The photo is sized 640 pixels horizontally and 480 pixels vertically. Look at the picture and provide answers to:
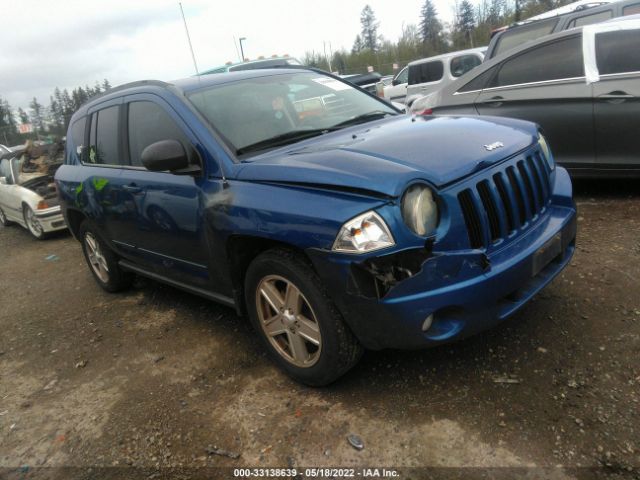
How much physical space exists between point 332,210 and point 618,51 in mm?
3833

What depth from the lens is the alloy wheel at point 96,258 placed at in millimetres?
4902

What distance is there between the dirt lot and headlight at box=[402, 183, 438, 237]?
93cm

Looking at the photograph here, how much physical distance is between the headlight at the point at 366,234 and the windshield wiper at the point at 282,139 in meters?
1.05

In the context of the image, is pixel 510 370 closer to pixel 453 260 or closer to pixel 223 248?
pixel 453 260

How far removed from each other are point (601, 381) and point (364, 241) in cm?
139

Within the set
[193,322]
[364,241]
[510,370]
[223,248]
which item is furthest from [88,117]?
[510,370]

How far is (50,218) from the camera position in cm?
816

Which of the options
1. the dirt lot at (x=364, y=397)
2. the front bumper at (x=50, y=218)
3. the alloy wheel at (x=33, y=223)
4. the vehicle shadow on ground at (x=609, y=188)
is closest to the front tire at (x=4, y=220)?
the alloy wheel at (x=33, y=223)

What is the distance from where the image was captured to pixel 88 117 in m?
4.59

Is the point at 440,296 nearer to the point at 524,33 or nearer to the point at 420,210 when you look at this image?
the point at 420,210

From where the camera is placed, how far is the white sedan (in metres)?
8.20

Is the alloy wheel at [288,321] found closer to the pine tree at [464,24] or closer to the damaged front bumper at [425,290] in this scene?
the damaged front bumper at [425,290]

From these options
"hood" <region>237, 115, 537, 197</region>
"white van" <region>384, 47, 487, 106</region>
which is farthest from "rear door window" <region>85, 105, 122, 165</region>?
"white van" <region>384, 47, 487, 106</region>

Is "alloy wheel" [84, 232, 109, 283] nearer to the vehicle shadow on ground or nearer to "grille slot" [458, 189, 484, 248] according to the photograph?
"grille slot" [458, 189, 484, 248]
